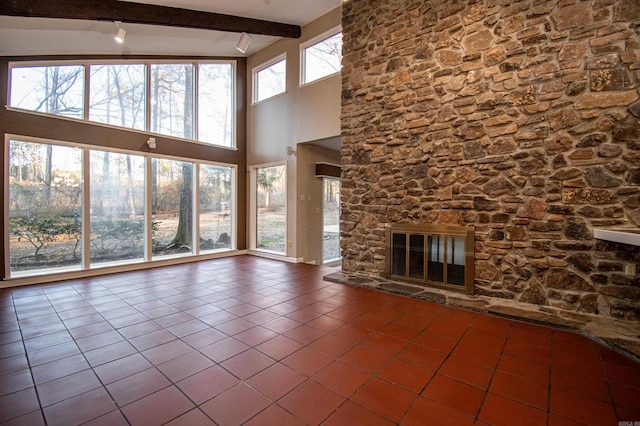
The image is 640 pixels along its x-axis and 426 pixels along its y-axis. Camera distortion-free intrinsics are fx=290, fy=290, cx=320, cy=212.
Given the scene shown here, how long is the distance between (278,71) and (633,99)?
5673mm

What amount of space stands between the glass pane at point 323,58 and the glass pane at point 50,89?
383cm

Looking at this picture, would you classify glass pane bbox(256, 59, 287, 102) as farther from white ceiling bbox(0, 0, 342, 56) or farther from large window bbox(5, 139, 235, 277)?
large window bbox(5, 139, 235, 277)

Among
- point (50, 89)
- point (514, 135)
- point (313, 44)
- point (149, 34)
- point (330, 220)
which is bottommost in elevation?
point (330, 220)

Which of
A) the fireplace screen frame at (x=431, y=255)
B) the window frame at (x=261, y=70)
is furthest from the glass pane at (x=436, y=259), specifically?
the window frame at (x=261, y=70)

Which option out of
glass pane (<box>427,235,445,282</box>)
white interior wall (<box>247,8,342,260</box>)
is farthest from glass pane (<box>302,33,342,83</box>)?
glass pane (<box>427,235,445,282</box>)

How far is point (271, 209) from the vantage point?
6.55 meters

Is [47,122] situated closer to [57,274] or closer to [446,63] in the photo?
[57,274]

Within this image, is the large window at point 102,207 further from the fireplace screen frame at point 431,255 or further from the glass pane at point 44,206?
the fireplace screen frame at point 431,255

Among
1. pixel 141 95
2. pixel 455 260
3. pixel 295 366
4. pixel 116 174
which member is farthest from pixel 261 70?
pixel 295 366

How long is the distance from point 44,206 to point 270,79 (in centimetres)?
471

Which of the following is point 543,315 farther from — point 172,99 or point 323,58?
point 172,99

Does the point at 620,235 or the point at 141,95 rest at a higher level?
the point at 141,95

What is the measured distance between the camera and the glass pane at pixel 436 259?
12.4 feet

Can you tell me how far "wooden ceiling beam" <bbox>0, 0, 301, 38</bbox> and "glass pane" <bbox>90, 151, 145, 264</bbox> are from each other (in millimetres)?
1979
